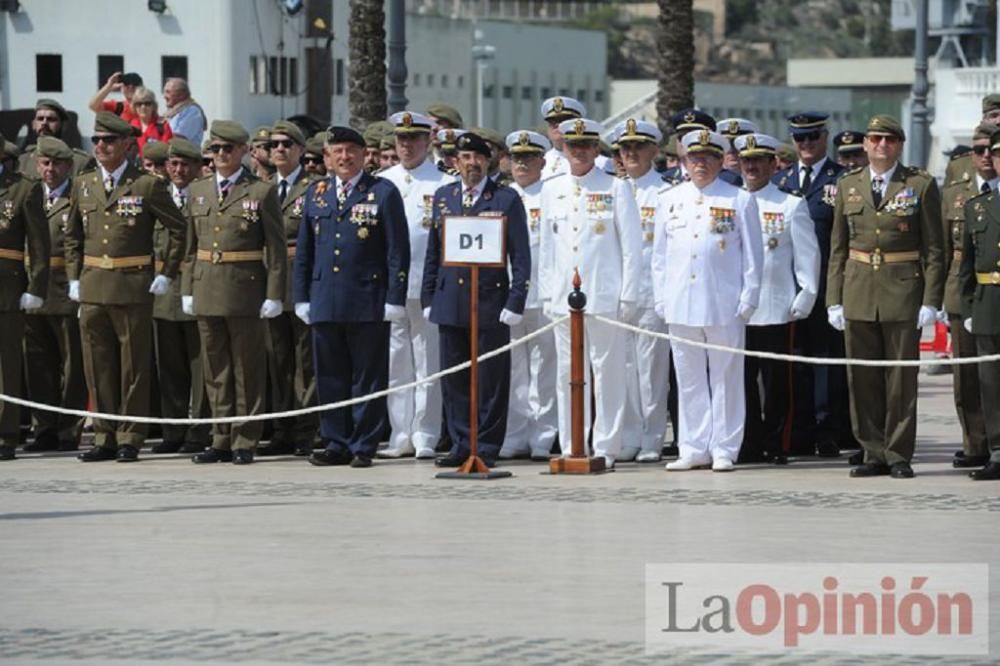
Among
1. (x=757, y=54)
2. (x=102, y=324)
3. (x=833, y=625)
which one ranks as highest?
(x=757, y=54)

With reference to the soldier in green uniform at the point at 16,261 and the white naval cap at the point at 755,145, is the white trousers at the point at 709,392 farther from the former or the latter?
the soldier in green uniform at the point at 16,261

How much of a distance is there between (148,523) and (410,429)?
13.5 feet

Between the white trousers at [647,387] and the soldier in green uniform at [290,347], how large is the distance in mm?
2260

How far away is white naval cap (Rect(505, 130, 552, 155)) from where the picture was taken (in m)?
17.8

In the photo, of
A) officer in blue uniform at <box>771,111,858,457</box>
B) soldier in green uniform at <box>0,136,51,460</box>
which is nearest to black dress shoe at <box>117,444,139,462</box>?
soldier in green uniform at <box>0,136,51,460</box>

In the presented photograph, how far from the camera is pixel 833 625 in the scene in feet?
36.1

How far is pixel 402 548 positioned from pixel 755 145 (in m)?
5.46

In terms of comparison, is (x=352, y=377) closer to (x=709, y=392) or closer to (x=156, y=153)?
(x=709, y=392)

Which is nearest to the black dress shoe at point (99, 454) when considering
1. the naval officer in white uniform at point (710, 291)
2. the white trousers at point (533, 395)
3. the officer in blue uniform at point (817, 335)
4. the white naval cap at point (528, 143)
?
the white trousers at point (533, 395)

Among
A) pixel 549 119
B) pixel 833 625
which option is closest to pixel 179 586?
pixel 833 625

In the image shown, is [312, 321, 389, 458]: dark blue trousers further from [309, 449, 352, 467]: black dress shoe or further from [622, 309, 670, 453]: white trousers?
[622, 309, 670, 453]: white trousers

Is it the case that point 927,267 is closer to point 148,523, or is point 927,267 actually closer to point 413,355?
point 413,355

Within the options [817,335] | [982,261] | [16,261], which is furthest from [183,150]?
[982,261]

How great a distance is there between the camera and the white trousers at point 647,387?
58.0 ft
